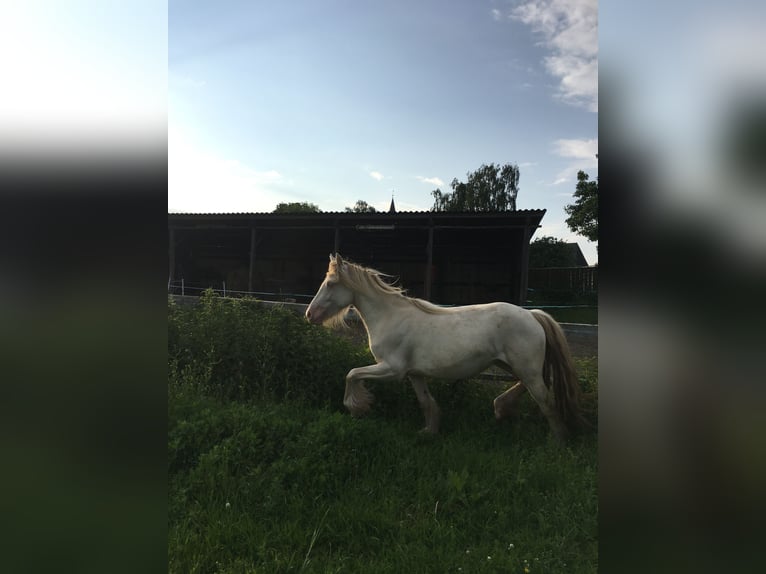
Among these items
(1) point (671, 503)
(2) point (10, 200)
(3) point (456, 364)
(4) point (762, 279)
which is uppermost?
(2) point (10, 200)

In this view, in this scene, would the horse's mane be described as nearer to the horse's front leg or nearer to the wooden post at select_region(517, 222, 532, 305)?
the horse's front leg

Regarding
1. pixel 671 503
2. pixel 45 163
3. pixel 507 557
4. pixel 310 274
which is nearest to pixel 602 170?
pixel 671 503

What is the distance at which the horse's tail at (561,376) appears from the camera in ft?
12.2

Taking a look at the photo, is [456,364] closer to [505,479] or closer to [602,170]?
[505,479]

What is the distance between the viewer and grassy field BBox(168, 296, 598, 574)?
85.1 inches

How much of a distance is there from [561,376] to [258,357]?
125 inches

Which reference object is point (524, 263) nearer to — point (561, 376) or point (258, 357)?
point (561, 376)

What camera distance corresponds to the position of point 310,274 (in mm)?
15055

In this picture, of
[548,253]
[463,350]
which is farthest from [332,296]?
[548,253]

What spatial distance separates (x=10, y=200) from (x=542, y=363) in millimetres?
3745

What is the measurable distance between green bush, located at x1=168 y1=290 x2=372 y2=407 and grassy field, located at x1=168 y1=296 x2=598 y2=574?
0.07 feet

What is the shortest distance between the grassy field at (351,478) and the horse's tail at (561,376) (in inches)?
8.3

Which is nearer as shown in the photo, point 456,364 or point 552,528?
point 552,528

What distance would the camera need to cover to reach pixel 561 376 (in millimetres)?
3742
